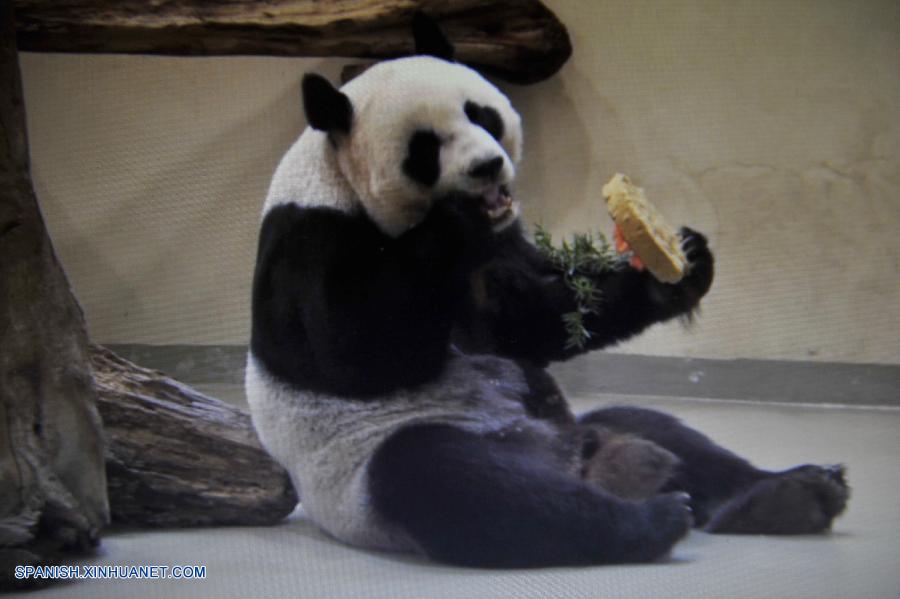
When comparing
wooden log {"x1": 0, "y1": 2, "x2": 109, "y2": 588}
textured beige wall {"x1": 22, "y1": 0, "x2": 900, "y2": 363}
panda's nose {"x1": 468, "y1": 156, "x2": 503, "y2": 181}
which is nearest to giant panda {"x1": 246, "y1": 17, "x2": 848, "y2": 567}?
panda's nose {"x1": 468, "y1": 156, "x2": 503, "y2": 181}

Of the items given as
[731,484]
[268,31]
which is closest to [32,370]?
[268,31]

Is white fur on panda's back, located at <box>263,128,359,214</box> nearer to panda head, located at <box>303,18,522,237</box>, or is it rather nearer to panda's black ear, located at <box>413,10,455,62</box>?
panda head, located at <box>303,18,522,237</box>

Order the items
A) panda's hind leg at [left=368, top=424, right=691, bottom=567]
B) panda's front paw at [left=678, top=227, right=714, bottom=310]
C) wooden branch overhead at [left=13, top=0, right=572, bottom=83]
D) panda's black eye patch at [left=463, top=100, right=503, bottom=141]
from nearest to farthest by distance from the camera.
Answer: panda's hind leg at [left=368, top=424, right=691, bottom=567]
panda's black eye patch at [left=463, top=100, right=503, bottom=141]
panda's front paw at [left=678, top=227, right=714, bottom=310]
wooden branch overhead at [left=13, top=0, right=572, bottom=83]

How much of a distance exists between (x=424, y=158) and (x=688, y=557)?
1.29 meters

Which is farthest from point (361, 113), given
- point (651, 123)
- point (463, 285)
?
point (651, 123)

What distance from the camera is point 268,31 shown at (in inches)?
125

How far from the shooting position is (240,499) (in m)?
3.30

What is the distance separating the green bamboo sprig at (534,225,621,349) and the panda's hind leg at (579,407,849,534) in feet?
0.98

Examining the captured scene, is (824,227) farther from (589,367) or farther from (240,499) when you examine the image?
(240,499)

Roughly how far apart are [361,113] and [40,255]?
95 cm

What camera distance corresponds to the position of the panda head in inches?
110

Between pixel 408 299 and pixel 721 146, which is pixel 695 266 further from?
pixel 408 299

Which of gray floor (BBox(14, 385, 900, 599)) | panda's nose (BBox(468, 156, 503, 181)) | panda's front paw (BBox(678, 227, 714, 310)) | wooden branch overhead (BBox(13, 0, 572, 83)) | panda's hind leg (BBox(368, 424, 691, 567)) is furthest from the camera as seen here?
wooden branch overhead (BBox(13, 0, 572, 83))

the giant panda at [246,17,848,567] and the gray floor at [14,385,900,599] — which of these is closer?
the gray floor at [14,385,900,599]
